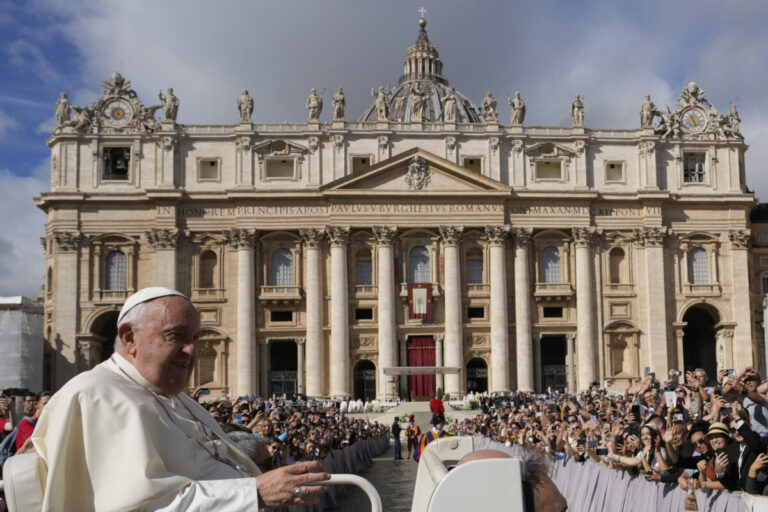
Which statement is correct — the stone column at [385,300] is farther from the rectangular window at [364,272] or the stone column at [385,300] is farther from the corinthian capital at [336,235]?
the corinthian capital at [336,235]

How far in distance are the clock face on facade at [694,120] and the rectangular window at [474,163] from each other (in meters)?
14.3

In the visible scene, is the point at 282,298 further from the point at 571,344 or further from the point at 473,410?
the point at 571,344

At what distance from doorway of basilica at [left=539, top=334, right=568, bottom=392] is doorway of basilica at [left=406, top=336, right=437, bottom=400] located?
7.10m

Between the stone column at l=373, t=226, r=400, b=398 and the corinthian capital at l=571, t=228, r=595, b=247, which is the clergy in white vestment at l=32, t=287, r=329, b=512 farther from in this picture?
the corinthian capital at l=571, t=228, r=595, b=247

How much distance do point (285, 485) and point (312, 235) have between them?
5424 centimetres

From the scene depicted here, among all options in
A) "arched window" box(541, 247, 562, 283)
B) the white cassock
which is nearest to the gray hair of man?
the white cassock

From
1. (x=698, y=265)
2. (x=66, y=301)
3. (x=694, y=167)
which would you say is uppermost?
(x=694, y=167)

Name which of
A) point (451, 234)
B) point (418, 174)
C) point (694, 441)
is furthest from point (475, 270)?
point (694, 441)

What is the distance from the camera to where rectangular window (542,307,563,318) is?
193 ft

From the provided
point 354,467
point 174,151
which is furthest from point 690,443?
point 174,151

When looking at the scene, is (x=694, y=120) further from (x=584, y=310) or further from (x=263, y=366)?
(x=263, y=366)

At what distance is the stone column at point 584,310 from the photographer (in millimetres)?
57469

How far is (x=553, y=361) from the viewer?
59.7m

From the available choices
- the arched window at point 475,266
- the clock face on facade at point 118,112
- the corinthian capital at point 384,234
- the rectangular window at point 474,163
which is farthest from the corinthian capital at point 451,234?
the clock face on facade at point 118,112
